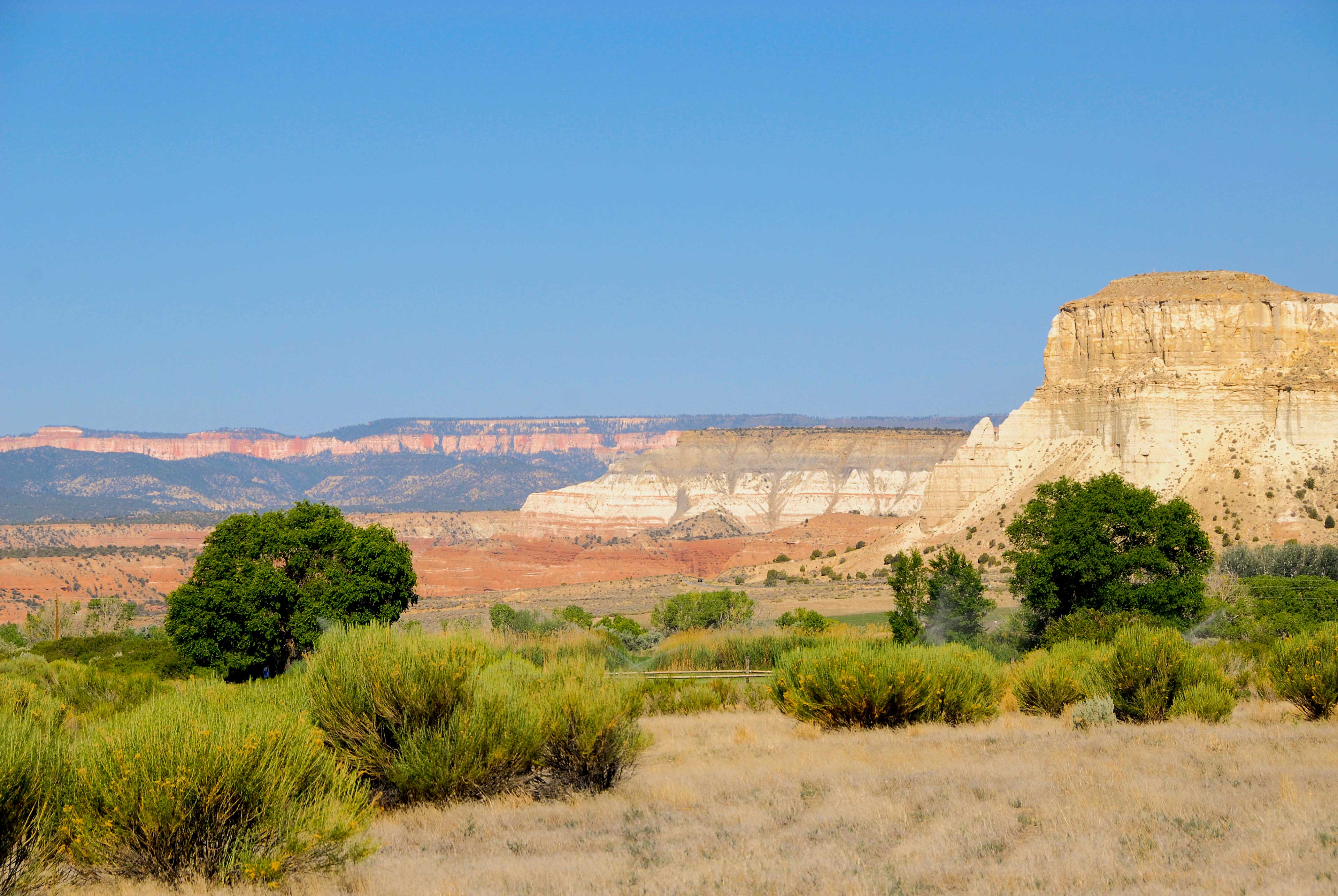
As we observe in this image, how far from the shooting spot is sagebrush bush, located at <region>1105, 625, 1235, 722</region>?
58.3ft

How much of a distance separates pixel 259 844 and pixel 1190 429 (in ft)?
216

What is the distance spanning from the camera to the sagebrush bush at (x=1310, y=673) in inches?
684

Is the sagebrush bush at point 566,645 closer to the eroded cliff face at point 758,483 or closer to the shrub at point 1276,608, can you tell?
the shrub at point 1276,608

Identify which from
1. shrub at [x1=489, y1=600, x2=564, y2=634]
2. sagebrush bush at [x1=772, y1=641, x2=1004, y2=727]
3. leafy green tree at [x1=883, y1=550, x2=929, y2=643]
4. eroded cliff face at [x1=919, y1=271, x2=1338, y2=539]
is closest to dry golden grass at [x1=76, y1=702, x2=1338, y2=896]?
sagebrush bush at [x1=772, y1=641, x2=1004, y2=727]

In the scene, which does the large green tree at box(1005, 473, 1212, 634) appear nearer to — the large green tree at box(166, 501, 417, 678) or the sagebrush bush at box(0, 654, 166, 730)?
the large green tree at box(166, 501, 417, 678)

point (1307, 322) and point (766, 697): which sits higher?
point (1307, 322)

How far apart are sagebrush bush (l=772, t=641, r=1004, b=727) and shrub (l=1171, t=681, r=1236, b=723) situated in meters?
2.69

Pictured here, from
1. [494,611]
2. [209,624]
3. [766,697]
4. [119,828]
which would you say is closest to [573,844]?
[119,828]

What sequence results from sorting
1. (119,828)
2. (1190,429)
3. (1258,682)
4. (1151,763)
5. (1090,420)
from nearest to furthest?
(119,828) < (1151,763) < (1258,682) < (1190,429) < (1090,420)

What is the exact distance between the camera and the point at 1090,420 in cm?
7156

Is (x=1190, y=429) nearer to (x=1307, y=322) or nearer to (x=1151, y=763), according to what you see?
(x=1307, y=322)

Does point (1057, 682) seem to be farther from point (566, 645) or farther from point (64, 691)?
point (64, 691)

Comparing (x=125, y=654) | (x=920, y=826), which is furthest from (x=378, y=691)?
(x=125, y=654)

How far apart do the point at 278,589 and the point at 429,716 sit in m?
20.1
